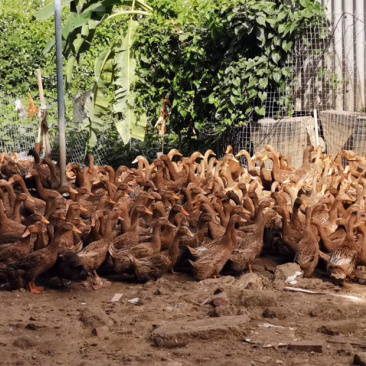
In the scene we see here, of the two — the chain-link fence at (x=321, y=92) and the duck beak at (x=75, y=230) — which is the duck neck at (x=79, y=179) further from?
the chain-link fence at (x=321, y=92)

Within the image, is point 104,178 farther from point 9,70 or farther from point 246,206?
point 9,70

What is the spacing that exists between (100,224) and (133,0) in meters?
6.80

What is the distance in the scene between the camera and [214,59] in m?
12.9

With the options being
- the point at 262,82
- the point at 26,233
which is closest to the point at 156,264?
the point at 26,233

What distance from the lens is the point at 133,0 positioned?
44.2ft

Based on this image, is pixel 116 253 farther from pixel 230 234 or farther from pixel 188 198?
pixel 188 198

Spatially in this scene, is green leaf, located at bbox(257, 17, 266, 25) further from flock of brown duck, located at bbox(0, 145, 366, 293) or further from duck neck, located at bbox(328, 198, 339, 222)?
duck neck, located at bbox(328, 198, 339, 222)

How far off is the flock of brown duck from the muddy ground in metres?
0.20

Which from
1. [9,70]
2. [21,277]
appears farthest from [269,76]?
[9,70]

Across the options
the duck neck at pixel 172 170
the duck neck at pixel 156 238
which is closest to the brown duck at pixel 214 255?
the duck neck at pixel 156 238

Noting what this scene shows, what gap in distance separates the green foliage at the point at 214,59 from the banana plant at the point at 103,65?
0.77 metres

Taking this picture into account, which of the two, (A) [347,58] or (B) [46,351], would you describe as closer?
(B) [46,351]

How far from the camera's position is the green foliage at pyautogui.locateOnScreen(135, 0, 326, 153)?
1210 cm

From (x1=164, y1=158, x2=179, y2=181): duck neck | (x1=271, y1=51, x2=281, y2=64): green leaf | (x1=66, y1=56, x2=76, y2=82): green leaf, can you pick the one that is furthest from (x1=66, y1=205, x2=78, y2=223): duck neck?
(x1=271, y1=51, x2=281, y2=64): green leaf
